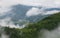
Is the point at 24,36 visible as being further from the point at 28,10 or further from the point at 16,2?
the point at 16,2

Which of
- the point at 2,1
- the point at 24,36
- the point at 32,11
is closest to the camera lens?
the point at 24,36

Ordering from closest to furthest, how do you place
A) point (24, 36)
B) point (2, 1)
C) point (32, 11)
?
1. point (24, 36)
2. point (32, 11)
3. point (2, 1)

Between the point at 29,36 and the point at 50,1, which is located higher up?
the point at 50,1

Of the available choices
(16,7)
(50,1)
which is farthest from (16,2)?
(50,1)

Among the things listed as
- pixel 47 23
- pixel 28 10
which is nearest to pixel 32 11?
pixel 28 10

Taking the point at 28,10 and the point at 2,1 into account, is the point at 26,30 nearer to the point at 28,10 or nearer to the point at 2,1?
the point at 28,10

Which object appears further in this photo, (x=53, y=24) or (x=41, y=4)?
(x=41, y=4)
